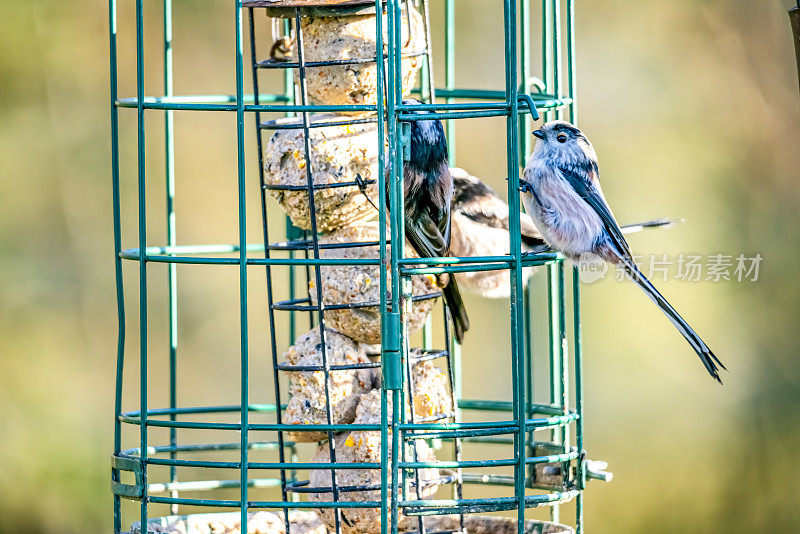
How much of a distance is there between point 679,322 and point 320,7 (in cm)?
148

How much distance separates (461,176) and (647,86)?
273cm

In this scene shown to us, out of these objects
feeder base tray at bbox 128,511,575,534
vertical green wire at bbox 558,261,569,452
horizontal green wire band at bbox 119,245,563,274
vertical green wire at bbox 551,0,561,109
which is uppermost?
vertical green wire at bbox 551,0,561,109

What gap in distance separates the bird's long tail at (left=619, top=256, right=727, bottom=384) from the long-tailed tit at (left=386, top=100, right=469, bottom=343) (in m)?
0.63

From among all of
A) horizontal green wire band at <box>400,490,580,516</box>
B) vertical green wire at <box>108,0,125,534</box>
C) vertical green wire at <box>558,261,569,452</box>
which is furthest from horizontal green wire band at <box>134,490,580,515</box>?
vertical green wire at <box>558,261,569,452</box>

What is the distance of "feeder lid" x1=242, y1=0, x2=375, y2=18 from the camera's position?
3.49 meters

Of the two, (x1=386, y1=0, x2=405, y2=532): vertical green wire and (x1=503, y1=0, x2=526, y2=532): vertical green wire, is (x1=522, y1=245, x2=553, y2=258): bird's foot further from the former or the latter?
(x1=386, y1=0, x2=405, y2=532): vertical green wire

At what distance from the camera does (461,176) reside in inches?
177

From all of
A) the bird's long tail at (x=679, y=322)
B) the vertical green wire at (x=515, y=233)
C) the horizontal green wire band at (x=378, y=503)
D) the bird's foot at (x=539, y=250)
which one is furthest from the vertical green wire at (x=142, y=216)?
the bird's long tail at (x=679, y=322)

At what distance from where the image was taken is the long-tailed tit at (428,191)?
381 cm

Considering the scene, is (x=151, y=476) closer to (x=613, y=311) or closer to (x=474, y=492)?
(x=474, y=492)

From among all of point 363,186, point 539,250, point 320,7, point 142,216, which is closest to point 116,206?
point 142,216

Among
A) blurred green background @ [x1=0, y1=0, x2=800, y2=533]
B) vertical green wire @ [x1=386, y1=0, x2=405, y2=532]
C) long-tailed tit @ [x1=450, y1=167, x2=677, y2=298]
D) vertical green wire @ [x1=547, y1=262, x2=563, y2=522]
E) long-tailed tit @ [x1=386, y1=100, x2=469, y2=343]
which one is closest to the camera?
vertical green wire @ [x1=386, y1=0, x2=405, y2=532]

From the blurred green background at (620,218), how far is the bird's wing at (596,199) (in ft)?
8.21

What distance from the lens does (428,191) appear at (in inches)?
153
